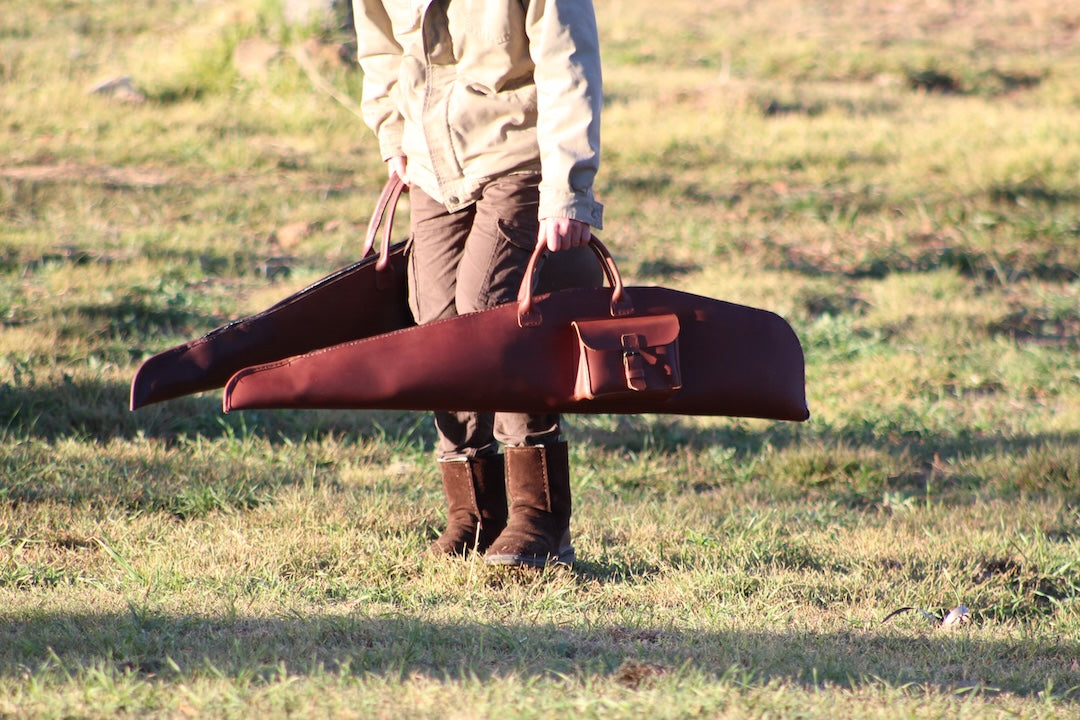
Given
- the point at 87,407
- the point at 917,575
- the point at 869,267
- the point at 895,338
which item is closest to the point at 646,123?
the point at 869,267

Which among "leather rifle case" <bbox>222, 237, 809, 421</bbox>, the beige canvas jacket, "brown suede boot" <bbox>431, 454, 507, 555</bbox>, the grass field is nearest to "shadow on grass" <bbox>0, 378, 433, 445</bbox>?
the grass field

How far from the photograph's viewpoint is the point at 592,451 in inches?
188

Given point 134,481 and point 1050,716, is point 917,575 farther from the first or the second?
point 134,481

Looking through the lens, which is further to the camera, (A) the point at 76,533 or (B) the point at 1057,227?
(B) the point at 1057,227

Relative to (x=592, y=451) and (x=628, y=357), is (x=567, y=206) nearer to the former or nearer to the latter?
(x=628, y=357)

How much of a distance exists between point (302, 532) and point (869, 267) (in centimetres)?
498

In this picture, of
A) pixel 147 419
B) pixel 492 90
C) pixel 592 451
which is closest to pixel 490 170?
pixel 492 90

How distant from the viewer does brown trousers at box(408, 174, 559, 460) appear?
3039 mm

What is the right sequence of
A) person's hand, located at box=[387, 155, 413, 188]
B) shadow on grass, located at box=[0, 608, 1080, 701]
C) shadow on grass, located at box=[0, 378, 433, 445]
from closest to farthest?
1. shadow on grass, located at box=[0, 608, 1080, 701]
2. person's hand, located at box=[387, 155, 413, 188]
3. shadow on grass, located at box=[0, 378, 433, 445]

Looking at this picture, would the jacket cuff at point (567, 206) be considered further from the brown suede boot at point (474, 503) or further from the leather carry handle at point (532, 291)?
the brown suede boot at point (474, 503)

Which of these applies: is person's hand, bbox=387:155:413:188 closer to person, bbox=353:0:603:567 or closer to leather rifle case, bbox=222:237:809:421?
person, bbox=353:0:603:567

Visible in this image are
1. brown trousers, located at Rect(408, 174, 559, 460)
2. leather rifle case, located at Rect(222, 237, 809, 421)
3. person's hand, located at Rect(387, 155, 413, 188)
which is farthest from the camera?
person's hand, located at Rect(387, 155, 413, 188)

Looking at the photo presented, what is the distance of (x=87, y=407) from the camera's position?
4727 millimetres

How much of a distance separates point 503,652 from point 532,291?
2.71 ft
